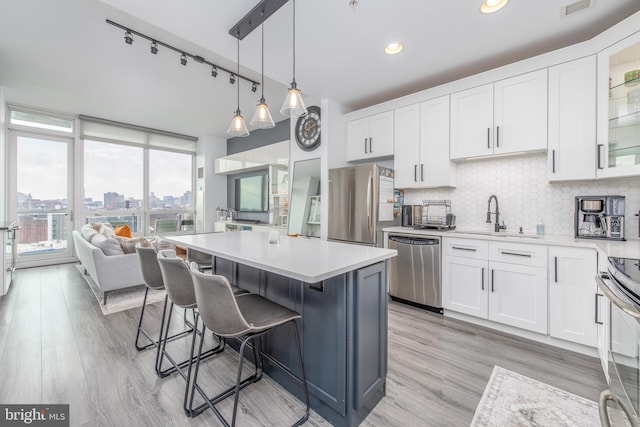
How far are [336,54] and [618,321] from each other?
9.46 feet

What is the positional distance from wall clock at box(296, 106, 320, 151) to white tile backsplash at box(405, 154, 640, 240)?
5.85 ft

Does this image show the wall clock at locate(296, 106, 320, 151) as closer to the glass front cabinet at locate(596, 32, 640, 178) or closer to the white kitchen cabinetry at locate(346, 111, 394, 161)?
the white kitchen cabinetry at locate(346, 111, 394, 161)

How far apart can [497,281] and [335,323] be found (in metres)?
1.93

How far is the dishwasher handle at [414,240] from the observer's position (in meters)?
2.87

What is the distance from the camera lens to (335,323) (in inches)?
56.6

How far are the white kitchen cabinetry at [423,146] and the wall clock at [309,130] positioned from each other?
116cm

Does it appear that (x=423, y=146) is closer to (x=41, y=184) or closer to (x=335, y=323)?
(x=335, y=323)

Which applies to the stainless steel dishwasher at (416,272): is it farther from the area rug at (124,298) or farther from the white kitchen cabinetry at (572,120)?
the area rug at (124,298)

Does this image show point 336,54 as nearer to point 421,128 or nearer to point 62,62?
point 421,128

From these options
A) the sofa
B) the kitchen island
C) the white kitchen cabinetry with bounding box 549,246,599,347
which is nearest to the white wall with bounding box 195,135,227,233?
the sofa

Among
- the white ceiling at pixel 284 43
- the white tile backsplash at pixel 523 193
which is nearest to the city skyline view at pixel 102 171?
the white ceiling at pixel 284 43

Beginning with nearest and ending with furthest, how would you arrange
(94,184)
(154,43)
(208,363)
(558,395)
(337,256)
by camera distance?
(337,256) → (558,395) → (208,363) → (154,43) → (94,184)

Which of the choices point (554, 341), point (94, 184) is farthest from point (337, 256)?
point (94, 184)

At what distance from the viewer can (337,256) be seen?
61.9 inches
